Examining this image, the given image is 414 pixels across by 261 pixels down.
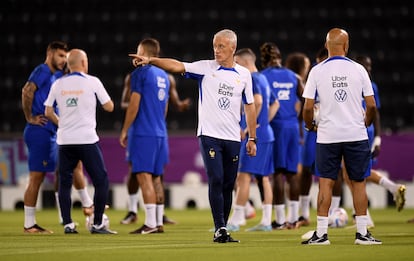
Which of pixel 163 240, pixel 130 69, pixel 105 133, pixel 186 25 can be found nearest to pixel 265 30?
pixel 186 25

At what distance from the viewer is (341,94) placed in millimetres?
9055

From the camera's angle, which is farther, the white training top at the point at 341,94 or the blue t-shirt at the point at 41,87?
the blue t-shirt at the point at 41,87

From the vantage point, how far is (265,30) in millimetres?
22078

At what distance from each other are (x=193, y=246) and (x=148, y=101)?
9.27 feet

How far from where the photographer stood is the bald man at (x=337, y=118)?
9047 mm

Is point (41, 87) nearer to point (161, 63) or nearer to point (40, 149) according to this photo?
point (40, 149)

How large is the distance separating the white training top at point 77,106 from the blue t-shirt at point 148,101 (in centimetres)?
49

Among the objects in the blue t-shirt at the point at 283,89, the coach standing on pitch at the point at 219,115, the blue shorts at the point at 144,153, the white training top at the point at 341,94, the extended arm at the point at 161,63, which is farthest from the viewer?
the blue t-shirt at the point at 283,89

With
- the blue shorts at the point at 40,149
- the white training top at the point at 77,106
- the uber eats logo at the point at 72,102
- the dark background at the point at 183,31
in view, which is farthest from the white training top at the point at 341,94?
the dark background at the point at 183,31

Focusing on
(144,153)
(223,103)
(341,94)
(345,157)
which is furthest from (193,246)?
(144,153)

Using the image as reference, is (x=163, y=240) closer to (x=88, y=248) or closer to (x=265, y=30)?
(x=88, y=248)

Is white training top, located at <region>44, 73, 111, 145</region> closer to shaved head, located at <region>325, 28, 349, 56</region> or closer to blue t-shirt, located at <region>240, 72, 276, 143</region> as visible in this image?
blue t-shirt, located at <region>240, 72, 276, 143</region>

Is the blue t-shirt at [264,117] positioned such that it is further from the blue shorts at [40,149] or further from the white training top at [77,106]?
the blue shorts at [40,149]

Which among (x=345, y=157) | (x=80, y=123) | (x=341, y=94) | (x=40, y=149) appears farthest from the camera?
(x=40, y=149)
